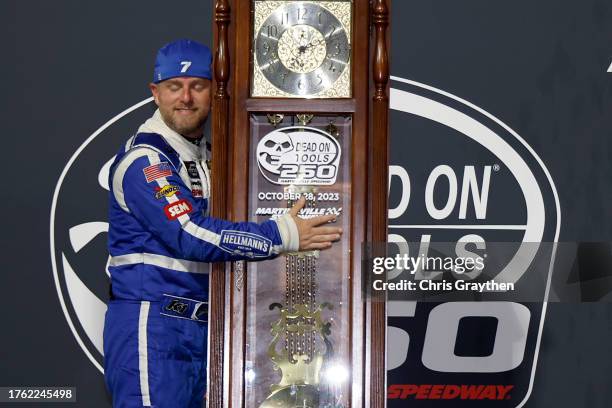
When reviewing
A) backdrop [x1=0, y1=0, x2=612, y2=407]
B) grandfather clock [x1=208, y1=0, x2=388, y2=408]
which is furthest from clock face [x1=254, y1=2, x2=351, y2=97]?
backdrop [x1=0, y1=0, x2=612, y2=407]

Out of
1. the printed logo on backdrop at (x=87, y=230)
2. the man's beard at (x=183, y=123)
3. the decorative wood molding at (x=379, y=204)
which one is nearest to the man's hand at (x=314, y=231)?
the decorative wood molding at (x=379, y=204)

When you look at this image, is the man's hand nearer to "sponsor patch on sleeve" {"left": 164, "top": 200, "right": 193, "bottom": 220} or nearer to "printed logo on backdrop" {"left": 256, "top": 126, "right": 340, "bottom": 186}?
"printed logo on backdrop" {"left": 256, "top": 126, "right": 340, "bottom": 186}

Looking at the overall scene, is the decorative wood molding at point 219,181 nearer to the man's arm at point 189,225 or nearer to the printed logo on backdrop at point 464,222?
the man's arm at point 189,225

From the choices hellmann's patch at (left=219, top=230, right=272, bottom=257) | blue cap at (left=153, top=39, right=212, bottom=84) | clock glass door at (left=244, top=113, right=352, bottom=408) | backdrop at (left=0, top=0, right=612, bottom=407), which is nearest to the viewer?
hellmann's patch at (left=219, top=230, right=272, bottom=257)

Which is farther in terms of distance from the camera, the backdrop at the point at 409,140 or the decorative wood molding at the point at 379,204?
the backdrop at the point at 409,140

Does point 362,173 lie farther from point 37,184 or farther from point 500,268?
point 37,184

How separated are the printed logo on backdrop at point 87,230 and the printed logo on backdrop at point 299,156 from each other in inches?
42.3

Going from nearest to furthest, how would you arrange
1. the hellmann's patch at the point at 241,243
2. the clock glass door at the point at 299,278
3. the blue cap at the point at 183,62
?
the hellmann's patch at the point at 241,243
the clock glass door at the point at 299,278
the blue cap at the point at 183,62

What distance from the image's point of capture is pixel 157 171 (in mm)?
2670

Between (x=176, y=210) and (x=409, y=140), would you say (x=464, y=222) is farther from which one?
(x=176, y=210)

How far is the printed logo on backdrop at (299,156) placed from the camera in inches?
105

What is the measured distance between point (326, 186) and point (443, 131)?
1.07 meters

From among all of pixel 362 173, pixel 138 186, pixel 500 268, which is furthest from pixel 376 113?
pixel 500 268

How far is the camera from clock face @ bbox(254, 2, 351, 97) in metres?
2.68
